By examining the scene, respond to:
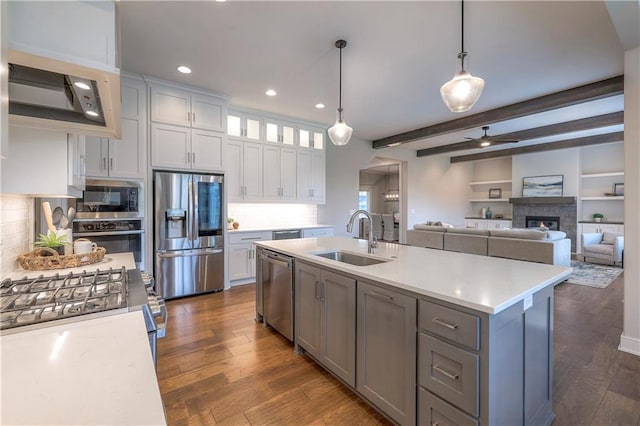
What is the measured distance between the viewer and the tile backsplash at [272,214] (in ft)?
16.3

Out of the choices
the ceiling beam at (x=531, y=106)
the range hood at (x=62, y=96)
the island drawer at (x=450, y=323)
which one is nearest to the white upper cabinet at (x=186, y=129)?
the range hood at (x=62, y=96)

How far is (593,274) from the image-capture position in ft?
16.9

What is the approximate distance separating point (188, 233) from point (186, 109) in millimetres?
1709

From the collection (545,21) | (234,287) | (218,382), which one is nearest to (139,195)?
(234,287)

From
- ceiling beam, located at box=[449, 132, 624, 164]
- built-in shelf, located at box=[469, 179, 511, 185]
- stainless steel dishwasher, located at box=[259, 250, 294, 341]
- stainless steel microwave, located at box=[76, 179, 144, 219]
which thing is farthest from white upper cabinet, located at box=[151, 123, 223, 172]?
built-in shelf, located at box=[469, 179, 511, 185]

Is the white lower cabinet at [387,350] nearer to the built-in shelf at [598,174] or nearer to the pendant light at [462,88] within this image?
the pendant light at [462,88]

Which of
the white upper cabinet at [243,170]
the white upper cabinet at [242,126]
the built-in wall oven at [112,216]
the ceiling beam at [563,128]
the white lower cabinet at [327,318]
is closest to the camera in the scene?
the white lower cabinet at [327,318]

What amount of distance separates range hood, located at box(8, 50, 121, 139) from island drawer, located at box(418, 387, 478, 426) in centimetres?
189

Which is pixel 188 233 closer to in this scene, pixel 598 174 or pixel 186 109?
pixel 186 109

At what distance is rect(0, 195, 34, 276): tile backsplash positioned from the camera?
148cm

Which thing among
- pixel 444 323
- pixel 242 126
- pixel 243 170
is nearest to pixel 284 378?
pixel 444 323

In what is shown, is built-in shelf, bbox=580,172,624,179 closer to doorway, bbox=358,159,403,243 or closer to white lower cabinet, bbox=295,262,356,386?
doorway, bbox=358,159,403,243

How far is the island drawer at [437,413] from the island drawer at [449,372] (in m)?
0.03

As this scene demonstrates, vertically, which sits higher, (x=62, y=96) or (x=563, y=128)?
(x=563, y=128)
